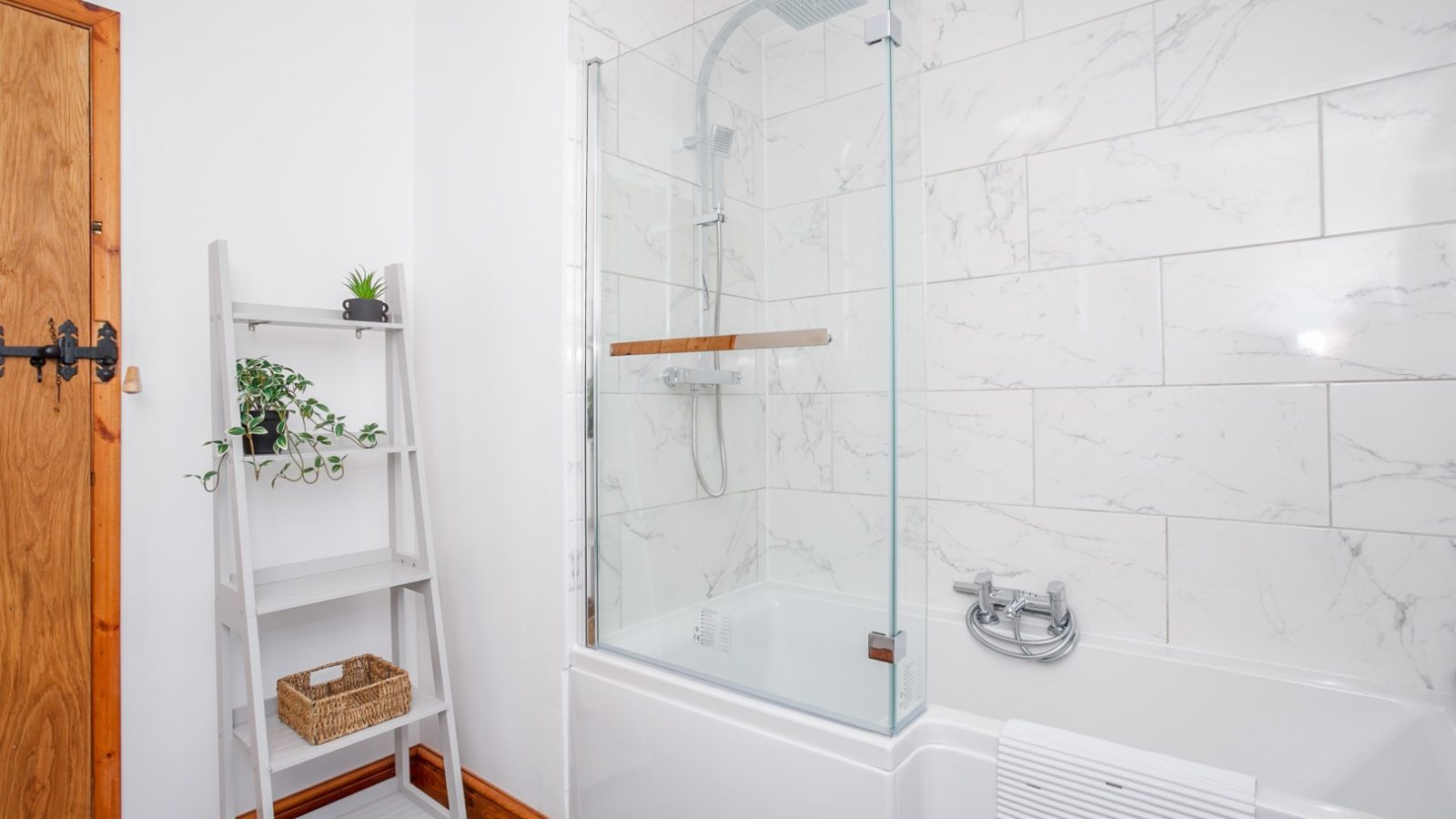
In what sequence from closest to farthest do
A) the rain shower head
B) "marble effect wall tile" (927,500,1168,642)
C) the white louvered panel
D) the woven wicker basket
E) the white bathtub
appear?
the white louvered panel, the white bathtub, the rain shower head, the woven wicker basket, "marble effect wall tile" (927,500,1168,642)

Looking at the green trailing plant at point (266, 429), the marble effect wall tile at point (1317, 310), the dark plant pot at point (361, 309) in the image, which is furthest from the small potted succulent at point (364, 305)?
the marble effect wall tile at point (1317, 310)

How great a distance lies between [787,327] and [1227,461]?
1.04 meters

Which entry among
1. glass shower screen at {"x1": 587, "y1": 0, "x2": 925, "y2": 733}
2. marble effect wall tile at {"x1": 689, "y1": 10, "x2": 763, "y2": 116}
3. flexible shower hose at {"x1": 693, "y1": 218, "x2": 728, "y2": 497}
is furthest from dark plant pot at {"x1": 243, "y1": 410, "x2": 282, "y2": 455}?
marble effect wall tile at {"x1": 689, "y1": 10, "x2": 763, "y2": 116}

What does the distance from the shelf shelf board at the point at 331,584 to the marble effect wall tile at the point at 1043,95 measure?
1764 mm

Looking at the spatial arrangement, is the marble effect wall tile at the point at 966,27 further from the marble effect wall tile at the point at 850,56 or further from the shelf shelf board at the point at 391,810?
the shelf shelf board at the point at 391,810

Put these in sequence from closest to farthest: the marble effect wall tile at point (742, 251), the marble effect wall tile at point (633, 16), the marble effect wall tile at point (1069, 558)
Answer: the marble effect wall tile at point (742, 251) < the marble effect wall tile at point (1069, 558) < the marble effect wall tile at point (633, 16)

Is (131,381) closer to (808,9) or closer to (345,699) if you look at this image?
(345,699)

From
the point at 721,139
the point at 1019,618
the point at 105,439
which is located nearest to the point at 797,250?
the point at 721,139

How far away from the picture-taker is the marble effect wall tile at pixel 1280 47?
1448 mm

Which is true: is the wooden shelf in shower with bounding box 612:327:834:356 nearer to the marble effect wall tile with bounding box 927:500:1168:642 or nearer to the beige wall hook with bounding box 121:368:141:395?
the marble effect wall tile with bounding box 927:500:1168:642

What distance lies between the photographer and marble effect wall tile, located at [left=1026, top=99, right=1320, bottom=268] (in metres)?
1.56

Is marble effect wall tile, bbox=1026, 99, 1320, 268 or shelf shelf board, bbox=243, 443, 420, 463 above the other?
marble effect wall tile, bbox=1026, 99, 1320, 268

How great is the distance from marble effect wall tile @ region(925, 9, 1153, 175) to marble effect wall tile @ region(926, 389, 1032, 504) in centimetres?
64

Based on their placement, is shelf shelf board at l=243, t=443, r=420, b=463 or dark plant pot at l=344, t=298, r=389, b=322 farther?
dark plant pot at l=344, t=298, r=389, b=322
